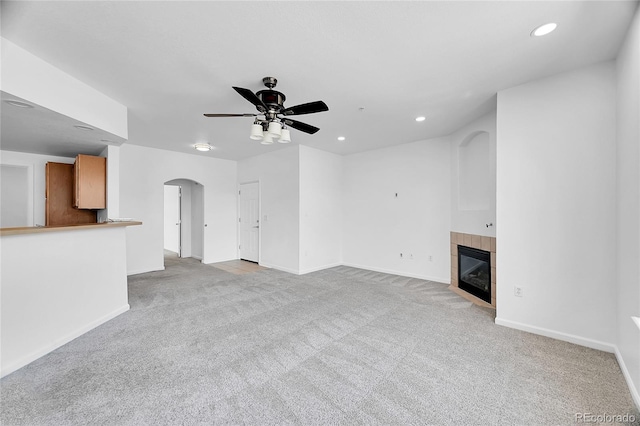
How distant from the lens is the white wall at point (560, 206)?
229 centimetres

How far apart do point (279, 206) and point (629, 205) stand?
4.82 meters

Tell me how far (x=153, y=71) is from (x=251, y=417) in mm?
2971

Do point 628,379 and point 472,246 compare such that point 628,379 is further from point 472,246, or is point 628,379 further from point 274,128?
point 274,128

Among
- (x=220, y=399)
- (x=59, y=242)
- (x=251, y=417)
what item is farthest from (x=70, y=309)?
(x=251, y=417)

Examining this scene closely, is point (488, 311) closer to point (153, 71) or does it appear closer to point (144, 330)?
point (144, 330)

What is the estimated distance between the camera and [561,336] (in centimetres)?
247

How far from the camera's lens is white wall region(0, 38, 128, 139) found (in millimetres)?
1995

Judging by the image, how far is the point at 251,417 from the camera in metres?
1.54

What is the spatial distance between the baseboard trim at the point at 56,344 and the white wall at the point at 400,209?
4.38m

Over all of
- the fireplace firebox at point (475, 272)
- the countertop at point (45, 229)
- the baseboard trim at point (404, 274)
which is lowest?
the baseboard trim at point (404, 274)

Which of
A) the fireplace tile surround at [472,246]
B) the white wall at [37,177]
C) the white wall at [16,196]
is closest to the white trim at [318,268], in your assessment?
the fireplace tile surround at [472,246]

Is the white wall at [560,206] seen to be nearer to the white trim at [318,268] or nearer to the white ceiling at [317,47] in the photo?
the white ceiling at [317,47]

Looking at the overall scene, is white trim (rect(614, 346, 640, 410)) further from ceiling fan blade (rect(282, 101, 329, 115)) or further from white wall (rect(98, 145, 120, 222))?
white wall (rect(98, 145, 120, 222))

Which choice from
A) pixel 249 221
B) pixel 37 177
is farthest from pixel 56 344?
pixel 249 221
